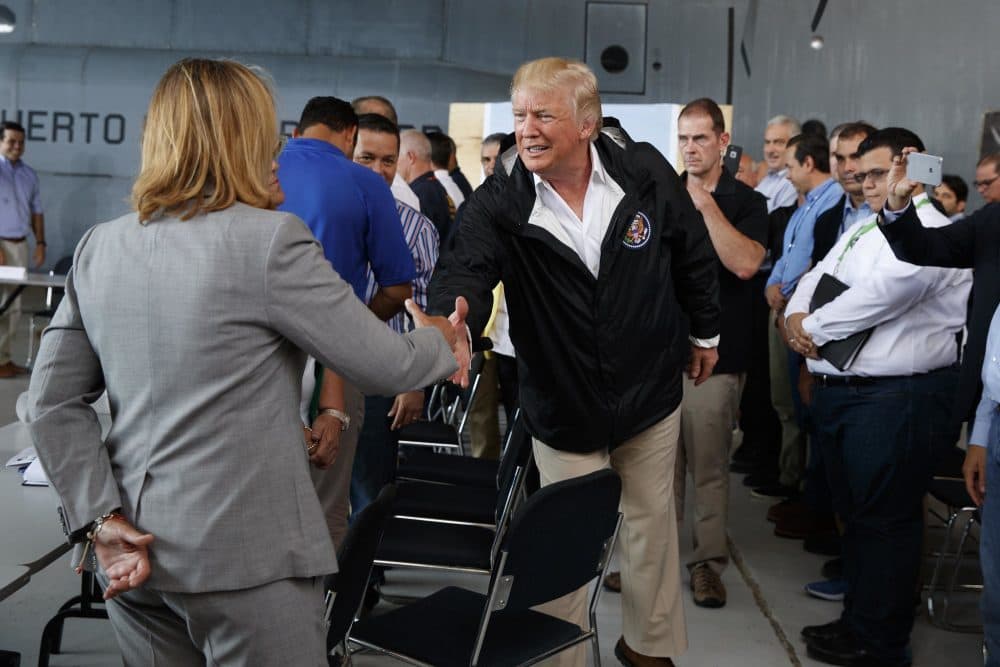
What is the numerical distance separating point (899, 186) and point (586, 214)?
0.84m

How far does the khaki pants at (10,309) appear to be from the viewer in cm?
859

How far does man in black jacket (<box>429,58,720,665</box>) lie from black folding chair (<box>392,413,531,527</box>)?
0.28 meters

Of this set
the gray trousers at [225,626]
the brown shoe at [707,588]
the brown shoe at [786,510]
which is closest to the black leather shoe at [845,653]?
the brown shoe at [707,588]

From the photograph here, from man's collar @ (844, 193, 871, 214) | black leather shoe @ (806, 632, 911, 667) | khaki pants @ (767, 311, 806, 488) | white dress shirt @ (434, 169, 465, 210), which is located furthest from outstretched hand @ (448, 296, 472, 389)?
white dress shirt @ (434, 169, 465, 210)

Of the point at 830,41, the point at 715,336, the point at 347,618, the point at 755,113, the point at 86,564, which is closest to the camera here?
the point at 86,564

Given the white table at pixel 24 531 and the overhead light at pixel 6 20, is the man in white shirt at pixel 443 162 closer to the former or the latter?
the white table at pixel 24 531

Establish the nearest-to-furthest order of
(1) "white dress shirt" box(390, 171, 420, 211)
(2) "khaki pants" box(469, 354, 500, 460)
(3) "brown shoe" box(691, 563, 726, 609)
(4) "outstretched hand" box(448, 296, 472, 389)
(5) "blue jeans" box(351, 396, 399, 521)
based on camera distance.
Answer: (4) "outstretched hand" box(448, 296, 472, 389) → (5) "blue jeans" box(351, 396, 399, 521) → (3) "brown shoe" box(691, 563, 726, 609) → (1) "white dress shirt" box(390, 171, 420, 211) → (2) "khaki pants" box(469, 354, 500, 460)

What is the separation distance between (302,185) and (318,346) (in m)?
1.59

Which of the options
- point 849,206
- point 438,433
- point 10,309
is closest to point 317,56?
point 10,309

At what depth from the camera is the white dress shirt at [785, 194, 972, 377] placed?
3.24 meters

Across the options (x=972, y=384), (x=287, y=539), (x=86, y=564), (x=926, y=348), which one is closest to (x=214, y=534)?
(x=287, y=539)

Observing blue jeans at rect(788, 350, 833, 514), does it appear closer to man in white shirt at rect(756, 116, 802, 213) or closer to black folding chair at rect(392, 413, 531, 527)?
black folding chair at rect(392, 413, 531, 527)

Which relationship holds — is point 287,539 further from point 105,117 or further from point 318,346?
point 105,117

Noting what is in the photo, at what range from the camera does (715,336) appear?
10.5 ft
